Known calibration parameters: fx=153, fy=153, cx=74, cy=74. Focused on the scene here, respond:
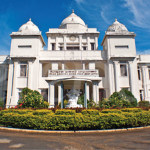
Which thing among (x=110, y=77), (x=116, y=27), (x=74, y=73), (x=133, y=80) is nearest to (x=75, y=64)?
(x=110, y=77)

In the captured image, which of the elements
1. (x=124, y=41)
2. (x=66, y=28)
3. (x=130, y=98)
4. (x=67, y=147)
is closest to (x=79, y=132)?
(x=67, y=147)

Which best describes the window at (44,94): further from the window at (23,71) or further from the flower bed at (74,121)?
the flower bed at (74,121)

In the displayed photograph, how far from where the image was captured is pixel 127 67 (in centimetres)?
2277

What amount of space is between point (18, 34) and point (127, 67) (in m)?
17.2

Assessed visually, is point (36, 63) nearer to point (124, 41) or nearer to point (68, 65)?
point (68, 65)

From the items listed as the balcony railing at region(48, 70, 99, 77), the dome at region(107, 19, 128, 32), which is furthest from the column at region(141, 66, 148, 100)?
the balcony railing at region(48, 70, 99, 77)

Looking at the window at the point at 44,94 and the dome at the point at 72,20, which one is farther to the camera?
the dome at the point at 72,20

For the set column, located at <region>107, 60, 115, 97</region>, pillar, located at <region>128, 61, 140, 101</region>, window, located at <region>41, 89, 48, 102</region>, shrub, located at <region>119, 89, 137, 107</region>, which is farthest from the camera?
window, located at <region>41, 89, 48, 102</region>

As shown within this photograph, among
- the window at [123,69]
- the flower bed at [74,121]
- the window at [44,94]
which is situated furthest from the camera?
the window at [123,69]

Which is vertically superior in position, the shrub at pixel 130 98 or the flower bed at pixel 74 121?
the shrub at pixel 130 98

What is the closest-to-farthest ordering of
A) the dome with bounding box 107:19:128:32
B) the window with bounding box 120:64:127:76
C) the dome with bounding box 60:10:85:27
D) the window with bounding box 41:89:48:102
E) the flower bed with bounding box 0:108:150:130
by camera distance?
the flower bed with bounding box 0:108:150:130, the window with bounding box 41:89:48:102, the window with bounding box 120:64:127:76, the dome with bounding box 107:19:128:32, the dome with bounding box 60:10:85:27

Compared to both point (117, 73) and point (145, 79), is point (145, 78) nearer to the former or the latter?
point (145, 79)

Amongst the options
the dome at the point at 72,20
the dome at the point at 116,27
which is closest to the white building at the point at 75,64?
the dome at the point at 116,27

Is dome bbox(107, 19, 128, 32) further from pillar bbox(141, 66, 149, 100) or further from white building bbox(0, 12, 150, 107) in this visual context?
pillar bbox(141, 66, 149, 100)
